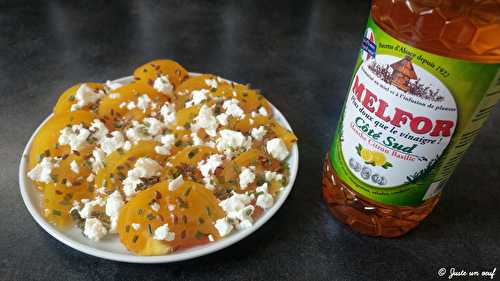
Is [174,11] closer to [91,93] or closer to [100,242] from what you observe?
[91,93]

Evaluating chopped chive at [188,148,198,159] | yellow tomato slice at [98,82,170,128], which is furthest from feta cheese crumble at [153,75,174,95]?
chopped chive at [188,148,198,159]

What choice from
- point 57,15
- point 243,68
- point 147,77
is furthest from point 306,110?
point 57,15

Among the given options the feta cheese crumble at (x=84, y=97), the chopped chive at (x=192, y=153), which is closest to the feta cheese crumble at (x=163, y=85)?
the feta cheese crumble at (x=84, y=97)

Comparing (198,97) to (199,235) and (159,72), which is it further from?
(199,235)

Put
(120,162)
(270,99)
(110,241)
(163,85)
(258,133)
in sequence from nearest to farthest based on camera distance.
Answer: (110,241), (120,162), (258,133), (163,85), (270,99)

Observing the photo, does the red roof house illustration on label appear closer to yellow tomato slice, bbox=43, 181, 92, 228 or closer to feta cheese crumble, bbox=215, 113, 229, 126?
feta cheese crumble, bbox=215, 113, 229, 126

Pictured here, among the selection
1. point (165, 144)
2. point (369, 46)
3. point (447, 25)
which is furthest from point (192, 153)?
point (447, 25)
